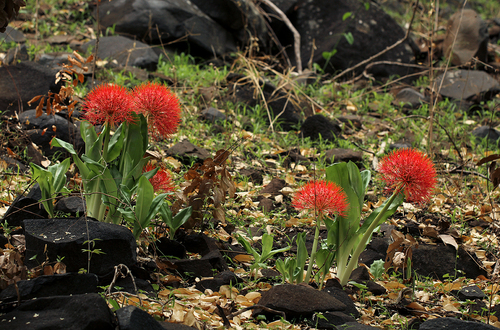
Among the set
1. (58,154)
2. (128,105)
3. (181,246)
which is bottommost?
(58,154)

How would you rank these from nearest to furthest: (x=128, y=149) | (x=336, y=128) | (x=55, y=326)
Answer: (x=55, y=326), (x=128, y=149), (x=336, y=128)

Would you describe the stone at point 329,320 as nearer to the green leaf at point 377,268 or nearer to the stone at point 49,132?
the green leaf at point 377,268

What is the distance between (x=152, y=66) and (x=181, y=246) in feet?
11.9

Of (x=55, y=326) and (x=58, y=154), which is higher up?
(x=55, y=326)

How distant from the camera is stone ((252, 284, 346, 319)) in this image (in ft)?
5.73

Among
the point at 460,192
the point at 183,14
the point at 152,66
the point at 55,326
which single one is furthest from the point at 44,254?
the point at 183,14

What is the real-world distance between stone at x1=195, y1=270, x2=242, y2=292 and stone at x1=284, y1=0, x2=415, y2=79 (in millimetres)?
4850

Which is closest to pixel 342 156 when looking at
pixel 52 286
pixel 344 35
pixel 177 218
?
pixel 177 218

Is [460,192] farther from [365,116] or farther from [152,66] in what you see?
[152,66]

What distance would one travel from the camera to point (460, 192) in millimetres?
3686

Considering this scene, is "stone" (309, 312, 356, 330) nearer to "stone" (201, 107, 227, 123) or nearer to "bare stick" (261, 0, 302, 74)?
"stone" (201, 107, 227, 123)

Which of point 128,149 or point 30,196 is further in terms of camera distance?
point 30,196

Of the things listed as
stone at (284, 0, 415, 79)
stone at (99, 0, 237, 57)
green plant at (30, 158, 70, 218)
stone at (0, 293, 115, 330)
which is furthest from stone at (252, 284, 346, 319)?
stone at (284, 0, 415, 79)

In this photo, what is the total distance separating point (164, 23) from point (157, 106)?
168 inches
